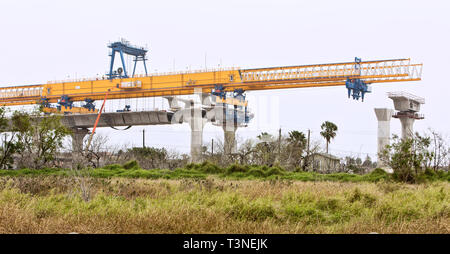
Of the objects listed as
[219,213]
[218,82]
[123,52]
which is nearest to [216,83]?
[218,82]

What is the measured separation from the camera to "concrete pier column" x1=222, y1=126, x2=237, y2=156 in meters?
40.2

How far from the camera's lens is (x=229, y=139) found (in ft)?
136

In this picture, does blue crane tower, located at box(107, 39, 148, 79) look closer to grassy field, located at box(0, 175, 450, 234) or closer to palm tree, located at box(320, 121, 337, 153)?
palm tree, located at box(320, 121, 337, 153)

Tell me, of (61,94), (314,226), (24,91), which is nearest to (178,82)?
(61,94)

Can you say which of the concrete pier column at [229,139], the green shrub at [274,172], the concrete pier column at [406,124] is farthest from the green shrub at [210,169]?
the concrete pier column at [406,124]

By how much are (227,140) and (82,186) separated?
28.7 metres

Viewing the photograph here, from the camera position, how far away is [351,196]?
13.5 meters

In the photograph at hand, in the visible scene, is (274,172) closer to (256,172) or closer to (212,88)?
(256,172)

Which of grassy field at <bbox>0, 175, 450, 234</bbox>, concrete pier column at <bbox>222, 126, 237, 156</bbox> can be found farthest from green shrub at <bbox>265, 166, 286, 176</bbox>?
concrete pier column at <bbox>222, 126, 237, 156</bbox>

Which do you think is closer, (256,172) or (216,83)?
(256,172)

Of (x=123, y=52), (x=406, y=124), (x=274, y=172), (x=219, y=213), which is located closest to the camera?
(x=219, y=213)

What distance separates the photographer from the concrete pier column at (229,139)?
132 ft

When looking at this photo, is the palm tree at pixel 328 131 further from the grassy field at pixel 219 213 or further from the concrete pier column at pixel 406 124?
the grassy field at pixel 219 213
